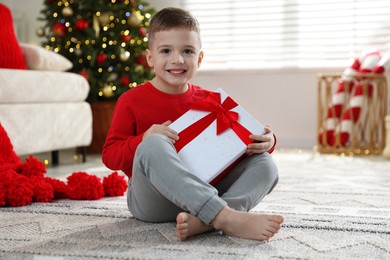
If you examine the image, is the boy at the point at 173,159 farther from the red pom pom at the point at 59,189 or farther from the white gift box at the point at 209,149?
the red pom pom at the point at 59,189

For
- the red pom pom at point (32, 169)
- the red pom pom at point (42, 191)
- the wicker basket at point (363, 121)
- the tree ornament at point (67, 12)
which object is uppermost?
the tree ornament at point (67, 12)

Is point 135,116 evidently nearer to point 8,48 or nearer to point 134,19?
point 8,48

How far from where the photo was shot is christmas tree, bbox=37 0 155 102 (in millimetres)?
3656

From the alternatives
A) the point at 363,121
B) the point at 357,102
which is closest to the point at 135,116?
the point at 357,102

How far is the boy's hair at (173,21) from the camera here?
1522 mm

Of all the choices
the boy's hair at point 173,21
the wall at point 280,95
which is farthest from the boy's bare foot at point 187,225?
the wall at point 280,95

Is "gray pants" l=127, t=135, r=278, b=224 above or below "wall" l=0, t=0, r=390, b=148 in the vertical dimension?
above

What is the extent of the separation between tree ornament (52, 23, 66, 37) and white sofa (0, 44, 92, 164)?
0.51m

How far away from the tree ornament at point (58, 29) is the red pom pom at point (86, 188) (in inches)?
71.4

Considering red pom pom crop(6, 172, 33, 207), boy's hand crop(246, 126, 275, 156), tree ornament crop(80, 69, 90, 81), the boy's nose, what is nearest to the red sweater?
the boy's nose

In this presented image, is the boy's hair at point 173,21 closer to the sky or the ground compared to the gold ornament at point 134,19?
closer to the sky

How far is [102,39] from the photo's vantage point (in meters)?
3.70

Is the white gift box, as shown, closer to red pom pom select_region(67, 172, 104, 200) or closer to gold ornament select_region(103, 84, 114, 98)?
red pom pom select_region(67, 172, 104, 200)

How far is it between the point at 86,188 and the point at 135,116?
511 millimetres
